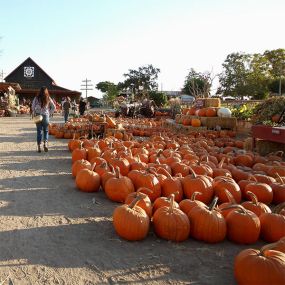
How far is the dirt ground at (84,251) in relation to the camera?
2721 millimetres

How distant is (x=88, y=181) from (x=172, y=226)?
197 centimetres

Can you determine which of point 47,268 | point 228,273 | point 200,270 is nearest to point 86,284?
point 47,268

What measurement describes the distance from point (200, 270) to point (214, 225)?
23.8 inches

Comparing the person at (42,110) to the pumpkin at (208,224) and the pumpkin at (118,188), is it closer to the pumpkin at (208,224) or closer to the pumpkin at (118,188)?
the pumpkin at (118,188)

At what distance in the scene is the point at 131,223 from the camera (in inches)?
133

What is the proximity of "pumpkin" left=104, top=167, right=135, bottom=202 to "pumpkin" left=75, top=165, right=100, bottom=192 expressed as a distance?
0.41 meters

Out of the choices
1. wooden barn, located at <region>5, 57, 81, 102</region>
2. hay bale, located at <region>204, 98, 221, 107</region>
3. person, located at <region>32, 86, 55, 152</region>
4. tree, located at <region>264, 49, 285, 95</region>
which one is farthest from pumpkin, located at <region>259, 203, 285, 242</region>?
tree, located at <region>264, 49, 285, 95</region>

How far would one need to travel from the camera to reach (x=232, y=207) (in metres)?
3.52

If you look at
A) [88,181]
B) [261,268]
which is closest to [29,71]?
[88,181]

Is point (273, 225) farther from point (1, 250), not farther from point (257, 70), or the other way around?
point (257, 70)

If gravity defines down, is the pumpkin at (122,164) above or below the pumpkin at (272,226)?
above

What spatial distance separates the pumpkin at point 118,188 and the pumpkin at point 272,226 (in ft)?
5.59

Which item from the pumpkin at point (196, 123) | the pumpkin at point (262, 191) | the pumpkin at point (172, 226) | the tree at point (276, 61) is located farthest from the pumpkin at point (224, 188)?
the tree at point (276, 61)

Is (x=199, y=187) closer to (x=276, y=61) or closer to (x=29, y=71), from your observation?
(x=29, y=71)
